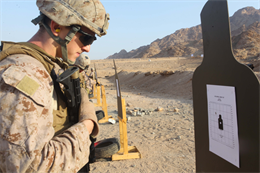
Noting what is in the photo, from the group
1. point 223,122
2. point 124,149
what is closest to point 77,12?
point 223,122

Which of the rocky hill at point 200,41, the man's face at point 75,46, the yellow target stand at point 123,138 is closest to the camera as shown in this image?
the man's face at point 75,46

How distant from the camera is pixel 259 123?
96 centimetres

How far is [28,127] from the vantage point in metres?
0.94

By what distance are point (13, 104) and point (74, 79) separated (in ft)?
2.25

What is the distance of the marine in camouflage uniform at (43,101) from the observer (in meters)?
0.93

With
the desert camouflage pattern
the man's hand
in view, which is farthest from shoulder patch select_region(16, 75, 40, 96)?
the man's hand

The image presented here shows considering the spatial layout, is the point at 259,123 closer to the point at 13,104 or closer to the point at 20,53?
the point at 13,104

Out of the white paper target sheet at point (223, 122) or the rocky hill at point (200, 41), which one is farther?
the rocky hill at point (200, 41)

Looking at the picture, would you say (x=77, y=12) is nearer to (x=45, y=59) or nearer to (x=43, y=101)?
(x=45, y=59)

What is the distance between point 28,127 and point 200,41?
69288 mm

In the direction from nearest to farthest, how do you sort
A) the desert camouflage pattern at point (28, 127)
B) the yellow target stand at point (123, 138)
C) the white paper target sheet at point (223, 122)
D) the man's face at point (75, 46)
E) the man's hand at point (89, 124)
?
1. the desert camouflage pattern at point (28, 127)
2. the white paper target sheet at point (223, 122)
3. the man's hand at point (89, 124)
4. the man's face at point (75, 46)
5. the yellow target stand at point (123, 138)

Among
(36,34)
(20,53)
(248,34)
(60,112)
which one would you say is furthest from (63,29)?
(248,34)

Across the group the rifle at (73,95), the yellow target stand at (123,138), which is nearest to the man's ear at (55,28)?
the rifle at (73,95)

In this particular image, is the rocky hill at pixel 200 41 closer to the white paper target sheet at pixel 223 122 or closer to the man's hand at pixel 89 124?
the white paper target sheet at pixel 223 122
